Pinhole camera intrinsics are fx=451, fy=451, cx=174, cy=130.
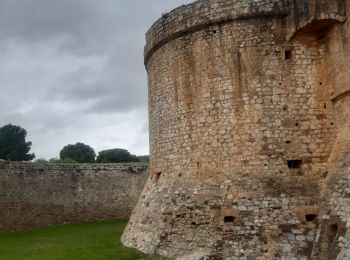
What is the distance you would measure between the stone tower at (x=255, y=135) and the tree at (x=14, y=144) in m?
37.8

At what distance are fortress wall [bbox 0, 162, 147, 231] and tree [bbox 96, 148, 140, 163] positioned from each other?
104 ft

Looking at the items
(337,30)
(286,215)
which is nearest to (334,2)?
(337,30)

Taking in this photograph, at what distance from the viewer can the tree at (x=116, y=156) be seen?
187ft

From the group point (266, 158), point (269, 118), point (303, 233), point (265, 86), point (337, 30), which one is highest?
point (337, 30)

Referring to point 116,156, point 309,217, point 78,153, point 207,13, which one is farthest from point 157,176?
point 78,153

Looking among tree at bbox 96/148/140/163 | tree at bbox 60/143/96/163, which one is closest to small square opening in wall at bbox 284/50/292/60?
tree at bbox 96/148/140/163

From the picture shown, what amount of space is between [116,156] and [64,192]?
35.1m

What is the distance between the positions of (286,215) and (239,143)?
6.48 feet

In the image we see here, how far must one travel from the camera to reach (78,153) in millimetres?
57656

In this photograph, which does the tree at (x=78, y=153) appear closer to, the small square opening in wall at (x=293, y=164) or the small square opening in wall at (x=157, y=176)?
the small square opening in wall at (x=157, y=176)

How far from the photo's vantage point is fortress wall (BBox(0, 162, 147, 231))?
67.0 feet

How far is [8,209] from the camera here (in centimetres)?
2009

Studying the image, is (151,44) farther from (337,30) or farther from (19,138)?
(19,138)

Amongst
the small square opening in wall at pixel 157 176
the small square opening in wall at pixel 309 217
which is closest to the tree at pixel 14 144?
the small square opening in wall at pixel 157 176
